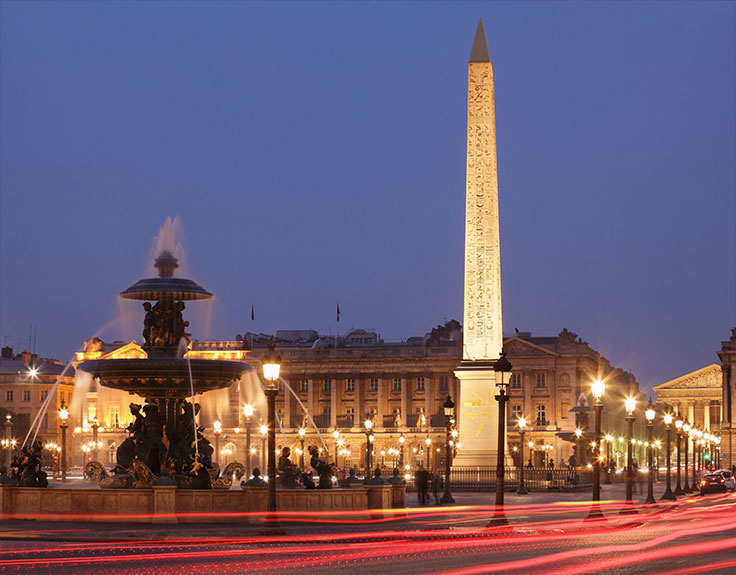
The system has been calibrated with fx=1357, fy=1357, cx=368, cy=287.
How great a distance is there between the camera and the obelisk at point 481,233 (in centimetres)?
4791

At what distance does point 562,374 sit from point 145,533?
11416 centimetres

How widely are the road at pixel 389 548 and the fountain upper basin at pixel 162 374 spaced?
173 inches

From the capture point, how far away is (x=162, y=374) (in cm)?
3023

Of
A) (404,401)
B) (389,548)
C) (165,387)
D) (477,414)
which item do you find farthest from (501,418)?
(404,401)

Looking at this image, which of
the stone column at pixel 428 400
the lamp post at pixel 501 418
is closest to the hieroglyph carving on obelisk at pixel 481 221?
the lamp post at pixel 501 418

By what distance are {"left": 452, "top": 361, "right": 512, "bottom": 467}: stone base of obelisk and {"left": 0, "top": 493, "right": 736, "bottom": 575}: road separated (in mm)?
16225

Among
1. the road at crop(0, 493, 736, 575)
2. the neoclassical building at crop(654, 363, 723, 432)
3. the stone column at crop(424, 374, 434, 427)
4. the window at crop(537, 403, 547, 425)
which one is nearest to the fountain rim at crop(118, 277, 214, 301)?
the road at crop(0, 493, 736, 575)

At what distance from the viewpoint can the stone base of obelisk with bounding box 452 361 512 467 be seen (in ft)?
159

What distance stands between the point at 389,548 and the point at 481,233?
26.5 metres

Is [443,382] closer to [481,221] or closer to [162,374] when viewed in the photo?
[481,221]

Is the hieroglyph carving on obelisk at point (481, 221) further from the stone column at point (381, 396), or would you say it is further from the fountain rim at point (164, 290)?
the stone column at point (381, 396)

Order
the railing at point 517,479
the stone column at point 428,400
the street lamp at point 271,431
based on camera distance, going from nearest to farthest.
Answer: the street lamp at point 271,431 → the railing at point 517,479 → the stone column at point 428,400

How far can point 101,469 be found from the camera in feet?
103

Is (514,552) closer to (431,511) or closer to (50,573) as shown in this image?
(50,573)
